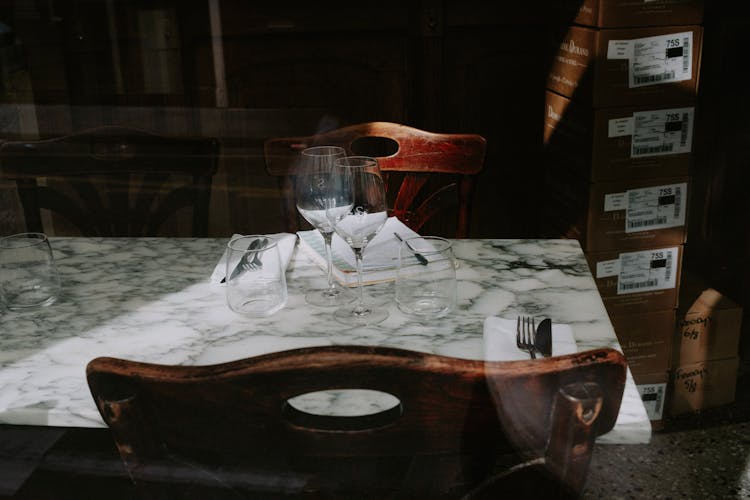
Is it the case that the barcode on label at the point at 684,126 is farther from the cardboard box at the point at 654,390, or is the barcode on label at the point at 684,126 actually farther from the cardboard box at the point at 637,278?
the cardboard box at the point at 654,390

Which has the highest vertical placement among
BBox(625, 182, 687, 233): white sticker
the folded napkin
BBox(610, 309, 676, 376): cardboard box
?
the folded napkin

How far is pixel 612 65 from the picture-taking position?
1.92m

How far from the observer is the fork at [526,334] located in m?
0.85

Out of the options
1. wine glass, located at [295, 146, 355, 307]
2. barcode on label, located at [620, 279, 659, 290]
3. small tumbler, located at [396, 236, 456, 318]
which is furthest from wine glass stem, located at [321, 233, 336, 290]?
barcode on label, located at [620, 279, 659, 290]

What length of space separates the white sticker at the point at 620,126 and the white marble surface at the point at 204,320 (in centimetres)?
80

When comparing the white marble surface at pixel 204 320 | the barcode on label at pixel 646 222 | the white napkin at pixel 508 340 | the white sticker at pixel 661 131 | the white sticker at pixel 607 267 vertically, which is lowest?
the white sticker at pixel 607 267

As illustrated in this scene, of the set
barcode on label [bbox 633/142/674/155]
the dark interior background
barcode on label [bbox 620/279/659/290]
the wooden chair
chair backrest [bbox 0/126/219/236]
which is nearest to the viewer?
the wooden chair

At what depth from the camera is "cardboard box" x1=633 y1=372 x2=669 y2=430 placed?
214 cm

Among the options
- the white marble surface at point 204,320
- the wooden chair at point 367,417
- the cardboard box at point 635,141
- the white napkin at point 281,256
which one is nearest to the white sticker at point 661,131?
the cardboard box at point 635,141

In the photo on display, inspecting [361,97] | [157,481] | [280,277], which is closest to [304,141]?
[280,277]

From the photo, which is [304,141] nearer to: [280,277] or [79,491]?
[280,277]

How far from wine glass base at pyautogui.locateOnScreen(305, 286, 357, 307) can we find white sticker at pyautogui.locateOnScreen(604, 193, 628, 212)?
1159 millimetres

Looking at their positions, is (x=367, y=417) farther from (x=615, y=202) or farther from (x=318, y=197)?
(x=615, y=202)

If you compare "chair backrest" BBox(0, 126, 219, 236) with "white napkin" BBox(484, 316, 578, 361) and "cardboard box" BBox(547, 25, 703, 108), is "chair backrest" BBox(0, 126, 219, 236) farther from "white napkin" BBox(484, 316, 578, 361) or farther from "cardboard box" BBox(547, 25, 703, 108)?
"cardboard box" BBox(547, 25, 703, 108)
